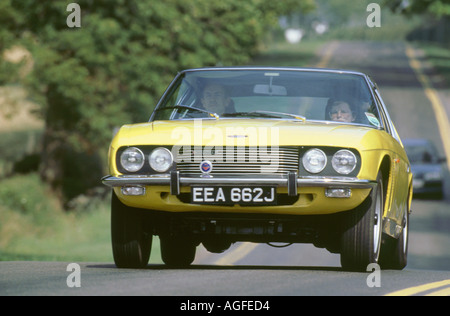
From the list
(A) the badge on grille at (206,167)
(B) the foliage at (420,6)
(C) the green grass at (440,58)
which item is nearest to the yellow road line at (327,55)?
(C) the green grass at (440,58)

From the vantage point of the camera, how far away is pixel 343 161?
7.77 meters

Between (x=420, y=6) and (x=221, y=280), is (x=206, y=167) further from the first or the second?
(x=420, y=6)

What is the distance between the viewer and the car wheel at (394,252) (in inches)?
382

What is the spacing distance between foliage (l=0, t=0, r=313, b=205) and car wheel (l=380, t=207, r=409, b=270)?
1779cm

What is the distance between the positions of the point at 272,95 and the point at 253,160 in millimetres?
1482

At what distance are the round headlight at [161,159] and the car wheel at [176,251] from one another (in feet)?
5.65

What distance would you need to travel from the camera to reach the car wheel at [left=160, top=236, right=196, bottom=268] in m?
9.63

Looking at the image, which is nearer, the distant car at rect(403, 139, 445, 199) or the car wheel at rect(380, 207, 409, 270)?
the car wheel at rect(380, 207, 409, 270)

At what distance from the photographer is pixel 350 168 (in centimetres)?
779

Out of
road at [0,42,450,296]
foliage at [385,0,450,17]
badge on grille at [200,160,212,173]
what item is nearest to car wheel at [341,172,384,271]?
road at [0,42,450,296]

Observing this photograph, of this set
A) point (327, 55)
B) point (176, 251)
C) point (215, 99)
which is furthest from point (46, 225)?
point (327, 55)

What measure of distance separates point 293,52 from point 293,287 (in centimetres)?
6862

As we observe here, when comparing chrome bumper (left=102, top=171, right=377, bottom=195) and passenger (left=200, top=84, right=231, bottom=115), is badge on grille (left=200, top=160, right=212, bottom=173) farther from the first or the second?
passenger (left=200, top=84, right=231, bottom=115)

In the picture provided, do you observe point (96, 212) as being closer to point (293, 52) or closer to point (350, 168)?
point (350, 168)
